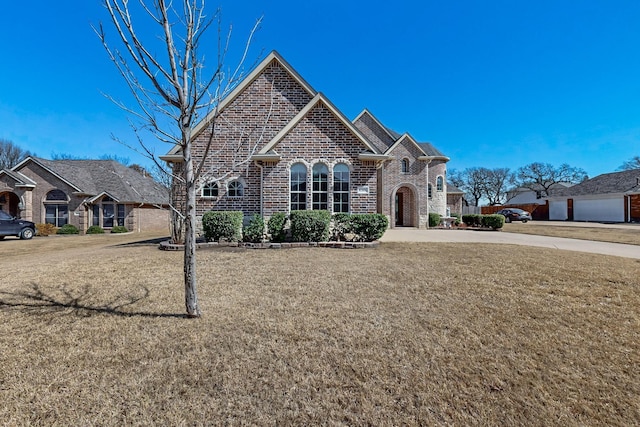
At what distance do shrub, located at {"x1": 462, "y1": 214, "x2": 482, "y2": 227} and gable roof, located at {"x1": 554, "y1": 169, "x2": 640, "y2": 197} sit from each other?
2297 cm

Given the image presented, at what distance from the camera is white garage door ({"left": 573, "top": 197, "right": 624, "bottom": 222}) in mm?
30125

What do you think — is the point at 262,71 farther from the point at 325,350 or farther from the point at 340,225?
the point at 325,350

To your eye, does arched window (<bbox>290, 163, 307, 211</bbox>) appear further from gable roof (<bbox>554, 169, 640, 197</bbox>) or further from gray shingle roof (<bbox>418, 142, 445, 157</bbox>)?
gable roof (<bbox>554, 169, 640, 197</bbox>)

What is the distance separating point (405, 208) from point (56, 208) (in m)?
28.9

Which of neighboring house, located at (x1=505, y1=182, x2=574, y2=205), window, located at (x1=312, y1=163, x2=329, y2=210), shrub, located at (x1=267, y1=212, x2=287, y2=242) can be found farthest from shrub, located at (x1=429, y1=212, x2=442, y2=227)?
neighboring house, located at (x1=505, y1=182, x2=574, y2=205)

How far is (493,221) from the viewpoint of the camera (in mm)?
18266

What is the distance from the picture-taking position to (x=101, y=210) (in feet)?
76.4

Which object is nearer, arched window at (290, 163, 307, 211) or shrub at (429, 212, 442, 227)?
arched window at (290, 163, 307, 211)

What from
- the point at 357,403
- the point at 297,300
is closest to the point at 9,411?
the point at 357,403

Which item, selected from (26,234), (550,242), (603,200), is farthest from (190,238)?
(603,200)

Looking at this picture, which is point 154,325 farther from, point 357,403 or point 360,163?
point 360,163

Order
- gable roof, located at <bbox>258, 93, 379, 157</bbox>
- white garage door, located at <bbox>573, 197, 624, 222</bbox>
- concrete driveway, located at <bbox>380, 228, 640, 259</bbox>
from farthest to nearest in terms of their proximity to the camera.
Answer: white garage door, located at <bbox>573, 197, 624, 222</bbox>, gable roof, located at <bbox>258, 93, 379, 157</bbox>, concrete driveway, located at <bbox>380, 228, 640, 259</bbox>

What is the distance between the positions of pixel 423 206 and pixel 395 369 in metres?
20.0

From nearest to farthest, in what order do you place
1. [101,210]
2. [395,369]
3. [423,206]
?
[395,369] → [423,206] → [101,210]
